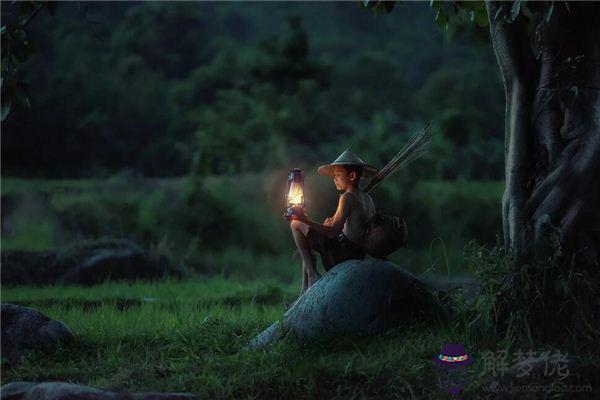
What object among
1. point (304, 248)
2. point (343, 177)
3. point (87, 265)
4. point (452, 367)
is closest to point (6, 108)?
point (304, 248)

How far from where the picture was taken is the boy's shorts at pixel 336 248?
6.28m

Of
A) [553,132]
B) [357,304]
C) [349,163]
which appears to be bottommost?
[357,304]

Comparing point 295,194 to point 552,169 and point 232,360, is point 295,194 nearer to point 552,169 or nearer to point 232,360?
point 232,360

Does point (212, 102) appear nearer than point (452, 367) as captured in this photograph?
No

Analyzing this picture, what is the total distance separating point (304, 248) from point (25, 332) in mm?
2150

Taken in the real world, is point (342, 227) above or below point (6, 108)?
below

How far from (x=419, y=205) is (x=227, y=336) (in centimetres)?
1076

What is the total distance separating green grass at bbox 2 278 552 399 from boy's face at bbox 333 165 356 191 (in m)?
1.15

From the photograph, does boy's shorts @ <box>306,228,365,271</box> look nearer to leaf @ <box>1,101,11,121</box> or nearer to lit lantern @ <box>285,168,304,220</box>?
lit lantern @ <box>285,168,304,220</box>

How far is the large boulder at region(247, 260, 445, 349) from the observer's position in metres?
5.83

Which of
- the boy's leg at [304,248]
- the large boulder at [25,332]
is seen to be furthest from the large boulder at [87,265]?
the boy's leg at [304,248]

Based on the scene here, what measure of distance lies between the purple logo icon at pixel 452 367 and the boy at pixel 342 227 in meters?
1.17

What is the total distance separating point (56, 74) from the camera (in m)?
22.0

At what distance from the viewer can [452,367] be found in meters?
5.29
